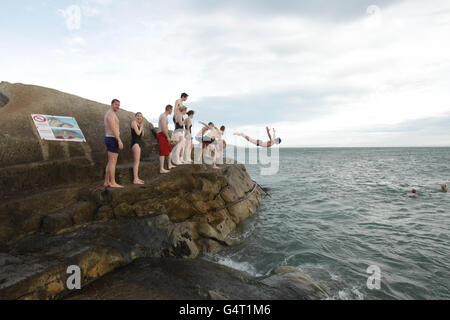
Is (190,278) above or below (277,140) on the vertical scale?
below

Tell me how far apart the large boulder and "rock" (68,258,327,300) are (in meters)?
4.31

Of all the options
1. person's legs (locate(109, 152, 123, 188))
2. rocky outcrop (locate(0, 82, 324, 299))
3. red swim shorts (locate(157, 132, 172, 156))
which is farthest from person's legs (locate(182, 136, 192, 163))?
person's legs (locate(109, 152, 123, 188))

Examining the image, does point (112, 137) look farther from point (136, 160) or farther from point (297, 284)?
point (297, 284)

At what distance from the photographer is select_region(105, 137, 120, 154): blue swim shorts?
6.88 meters

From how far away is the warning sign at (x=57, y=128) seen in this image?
305 inches

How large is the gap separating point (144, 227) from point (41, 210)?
289cm

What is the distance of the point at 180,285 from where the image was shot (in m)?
4.45

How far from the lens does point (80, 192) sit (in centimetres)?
689

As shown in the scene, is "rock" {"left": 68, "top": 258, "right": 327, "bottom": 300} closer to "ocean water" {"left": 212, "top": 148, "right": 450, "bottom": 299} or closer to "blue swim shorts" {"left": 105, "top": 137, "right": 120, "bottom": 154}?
"ocean water" {"left": 212, "top": 148, "right": 450, "bottom": 299}

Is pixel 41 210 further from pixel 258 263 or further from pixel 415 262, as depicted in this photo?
pixel 415 262

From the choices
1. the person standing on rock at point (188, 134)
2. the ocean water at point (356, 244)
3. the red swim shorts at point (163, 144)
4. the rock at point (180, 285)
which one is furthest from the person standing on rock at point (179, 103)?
the ocean water at point (356, 244)

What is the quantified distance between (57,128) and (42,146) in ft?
3.53

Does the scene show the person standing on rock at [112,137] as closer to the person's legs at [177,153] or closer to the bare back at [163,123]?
the bare back at [163,123]
